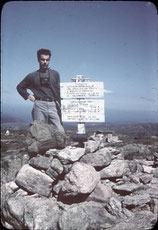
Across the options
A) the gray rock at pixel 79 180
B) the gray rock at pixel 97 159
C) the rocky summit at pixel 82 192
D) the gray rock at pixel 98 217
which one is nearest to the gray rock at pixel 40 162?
the rocky summit at pixel 82 192

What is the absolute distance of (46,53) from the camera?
5.57 metres

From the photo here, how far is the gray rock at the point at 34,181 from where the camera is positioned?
5.28m

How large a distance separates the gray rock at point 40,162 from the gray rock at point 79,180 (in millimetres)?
708

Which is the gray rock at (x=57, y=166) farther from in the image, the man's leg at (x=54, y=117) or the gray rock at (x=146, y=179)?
the gray rock at (x=146, y=179)

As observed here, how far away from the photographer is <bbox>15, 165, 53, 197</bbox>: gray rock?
528 cm

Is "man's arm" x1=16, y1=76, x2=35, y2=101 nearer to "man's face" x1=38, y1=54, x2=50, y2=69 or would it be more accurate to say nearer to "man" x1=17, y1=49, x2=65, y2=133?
"man" x1=17, y1=49, x2=65, y2=133

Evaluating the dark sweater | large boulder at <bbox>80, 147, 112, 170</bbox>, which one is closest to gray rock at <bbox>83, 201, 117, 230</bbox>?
large boulder at <bbox>80, 147, 112, 170</bbox>

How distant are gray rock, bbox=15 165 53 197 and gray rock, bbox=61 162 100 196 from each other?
54cm

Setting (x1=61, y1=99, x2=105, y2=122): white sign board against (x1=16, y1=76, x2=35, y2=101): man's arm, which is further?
(x1=16, y1=76, x2=35, y2=101): man's arm

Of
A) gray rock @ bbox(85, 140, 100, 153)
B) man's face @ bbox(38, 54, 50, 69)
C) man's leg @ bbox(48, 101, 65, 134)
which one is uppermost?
man's face @ bbox(38, 54, 50, 69)

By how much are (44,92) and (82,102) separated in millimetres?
1127

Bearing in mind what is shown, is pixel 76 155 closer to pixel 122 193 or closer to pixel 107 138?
pixel 122 193

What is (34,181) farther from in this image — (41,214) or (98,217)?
(98,217)

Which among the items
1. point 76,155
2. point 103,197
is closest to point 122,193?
point 103,197
